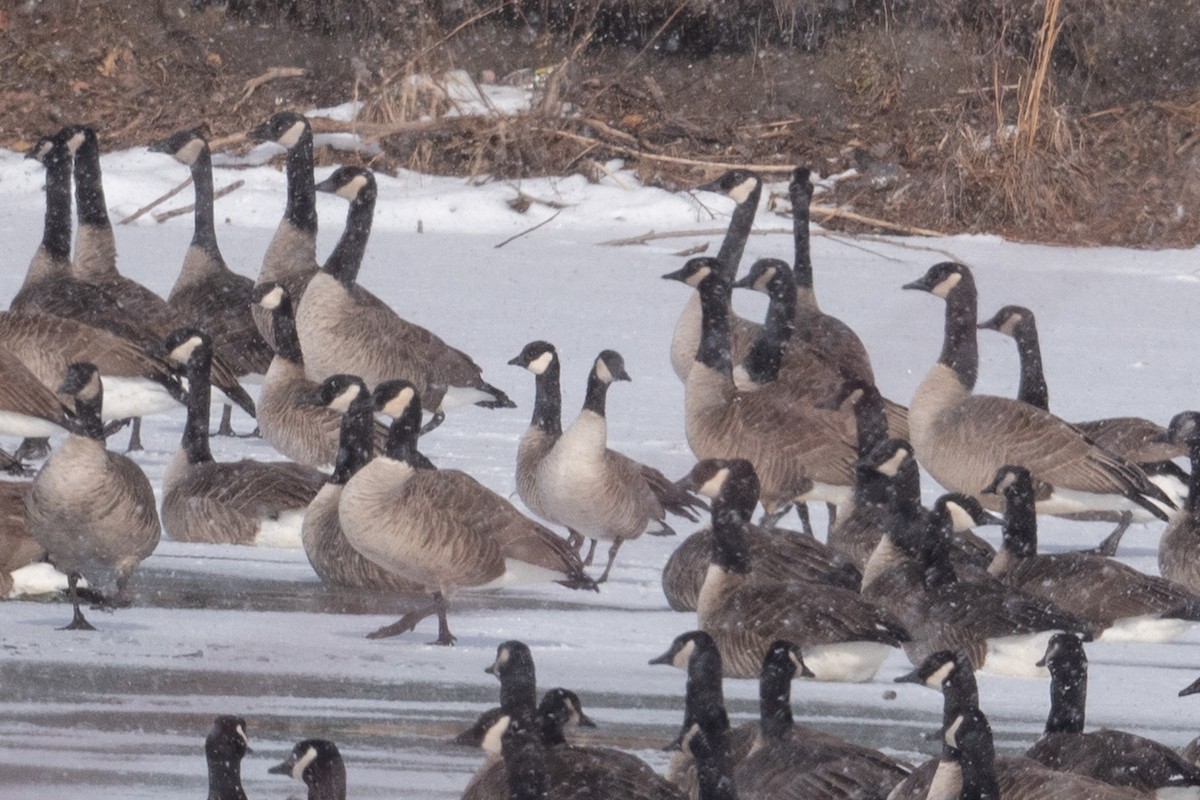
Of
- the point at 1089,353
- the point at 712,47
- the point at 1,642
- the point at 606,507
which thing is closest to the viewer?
the point at 1,642

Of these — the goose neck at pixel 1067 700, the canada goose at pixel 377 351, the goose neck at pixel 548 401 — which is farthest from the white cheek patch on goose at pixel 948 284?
the goose neck at pixel 1067 700

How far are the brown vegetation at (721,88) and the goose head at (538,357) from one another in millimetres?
8082

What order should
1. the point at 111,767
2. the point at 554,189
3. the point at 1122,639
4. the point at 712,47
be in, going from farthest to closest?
the point at 712,47
the point at 554,189
the point at 1122,639
the point at 111,767

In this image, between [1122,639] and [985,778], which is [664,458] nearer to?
[1122,639]

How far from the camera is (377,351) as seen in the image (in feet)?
32.5

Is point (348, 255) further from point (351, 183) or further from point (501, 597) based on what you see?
point (501, 597)

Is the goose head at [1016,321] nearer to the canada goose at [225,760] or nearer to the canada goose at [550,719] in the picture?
the canada goose at [550,719]

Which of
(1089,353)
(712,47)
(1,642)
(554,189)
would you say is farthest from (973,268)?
(1,642)

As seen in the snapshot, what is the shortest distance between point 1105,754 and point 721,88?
1484 cm

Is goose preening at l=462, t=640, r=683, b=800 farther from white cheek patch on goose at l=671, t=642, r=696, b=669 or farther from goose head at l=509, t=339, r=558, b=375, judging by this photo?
goose head at l=509, t=339, r=558, b=375

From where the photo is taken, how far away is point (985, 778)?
430cm

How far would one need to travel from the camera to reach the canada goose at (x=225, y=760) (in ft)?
14.3

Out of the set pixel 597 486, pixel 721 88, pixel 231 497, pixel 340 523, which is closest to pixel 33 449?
pixel 231 497

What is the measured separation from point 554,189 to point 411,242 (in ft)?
6.05
